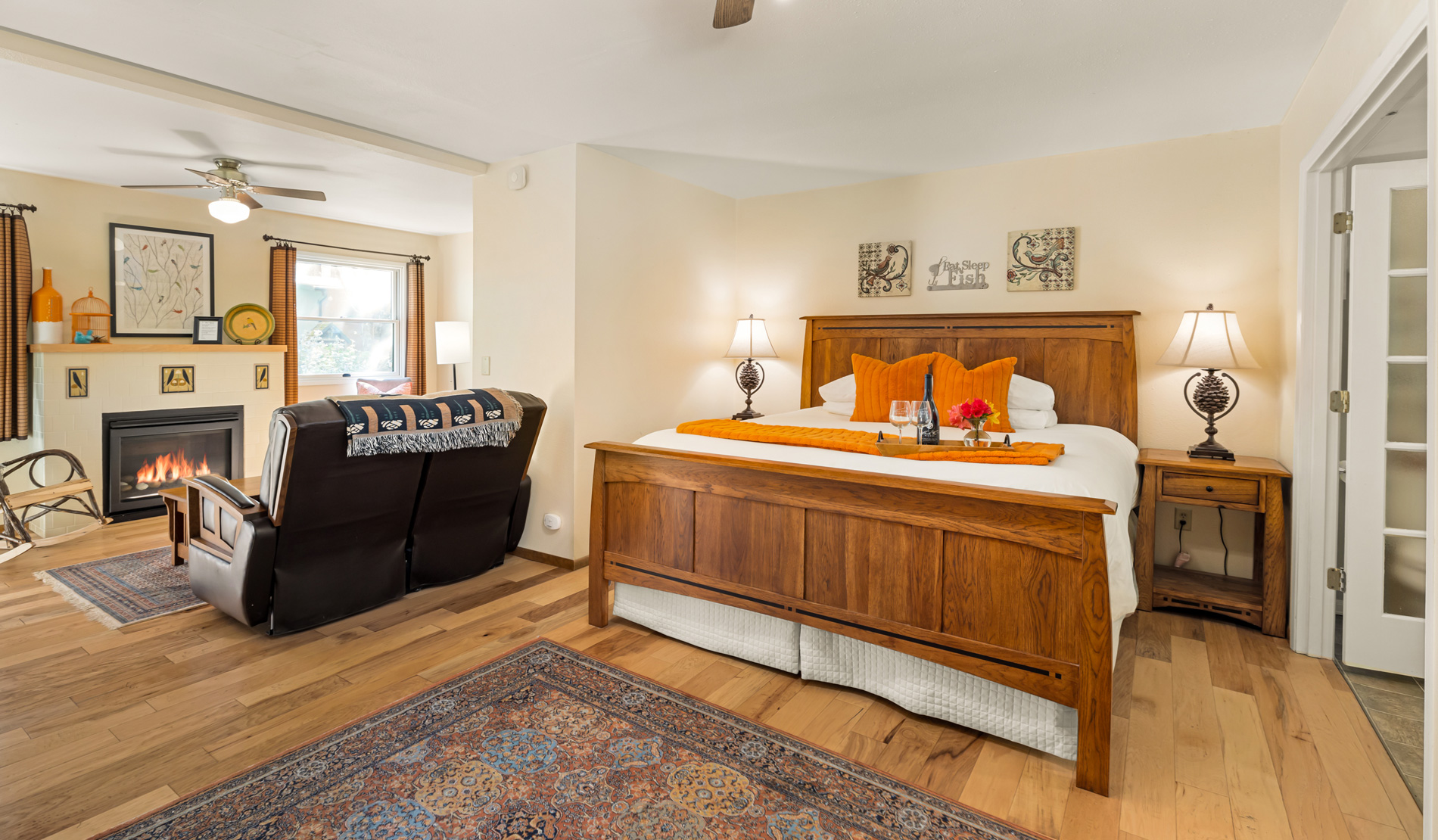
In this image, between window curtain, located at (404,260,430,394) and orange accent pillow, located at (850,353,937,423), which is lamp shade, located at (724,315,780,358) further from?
window curtain, located at (404,260,430,394)

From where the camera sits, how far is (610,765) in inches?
76.9

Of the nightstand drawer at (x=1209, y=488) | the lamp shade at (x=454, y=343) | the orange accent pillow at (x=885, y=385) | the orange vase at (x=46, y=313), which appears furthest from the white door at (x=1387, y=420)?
the orange vase at (x=46, y=313)

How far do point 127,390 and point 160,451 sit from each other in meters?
0.50

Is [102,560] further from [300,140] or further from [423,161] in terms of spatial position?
[423,161]

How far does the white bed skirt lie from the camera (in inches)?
80.0

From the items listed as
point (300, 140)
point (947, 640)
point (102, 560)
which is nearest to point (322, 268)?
point (300, 140)

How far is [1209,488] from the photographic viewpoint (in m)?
3.02

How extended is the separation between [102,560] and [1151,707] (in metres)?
5.16

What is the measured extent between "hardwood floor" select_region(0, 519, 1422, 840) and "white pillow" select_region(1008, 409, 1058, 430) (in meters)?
1.01

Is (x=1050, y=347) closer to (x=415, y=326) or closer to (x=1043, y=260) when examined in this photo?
(x=1043, y=260)

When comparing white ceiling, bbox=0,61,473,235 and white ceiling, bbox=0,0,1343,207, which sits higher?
white ceiling, bbox=0,61,473,235

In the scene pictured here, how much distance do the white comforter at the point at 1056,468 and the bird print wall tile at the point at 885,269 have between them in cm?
137

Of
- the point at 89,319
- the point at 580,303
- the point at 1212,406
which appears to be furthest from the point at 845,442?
the point at 89,319

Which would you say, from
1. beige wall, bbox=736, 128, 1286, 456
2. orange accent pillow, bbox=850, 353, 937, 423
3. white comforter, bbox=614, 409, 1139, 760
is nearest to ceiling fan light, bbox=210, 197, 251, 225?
white comforter, bbox=614, 409, 1139, 760
